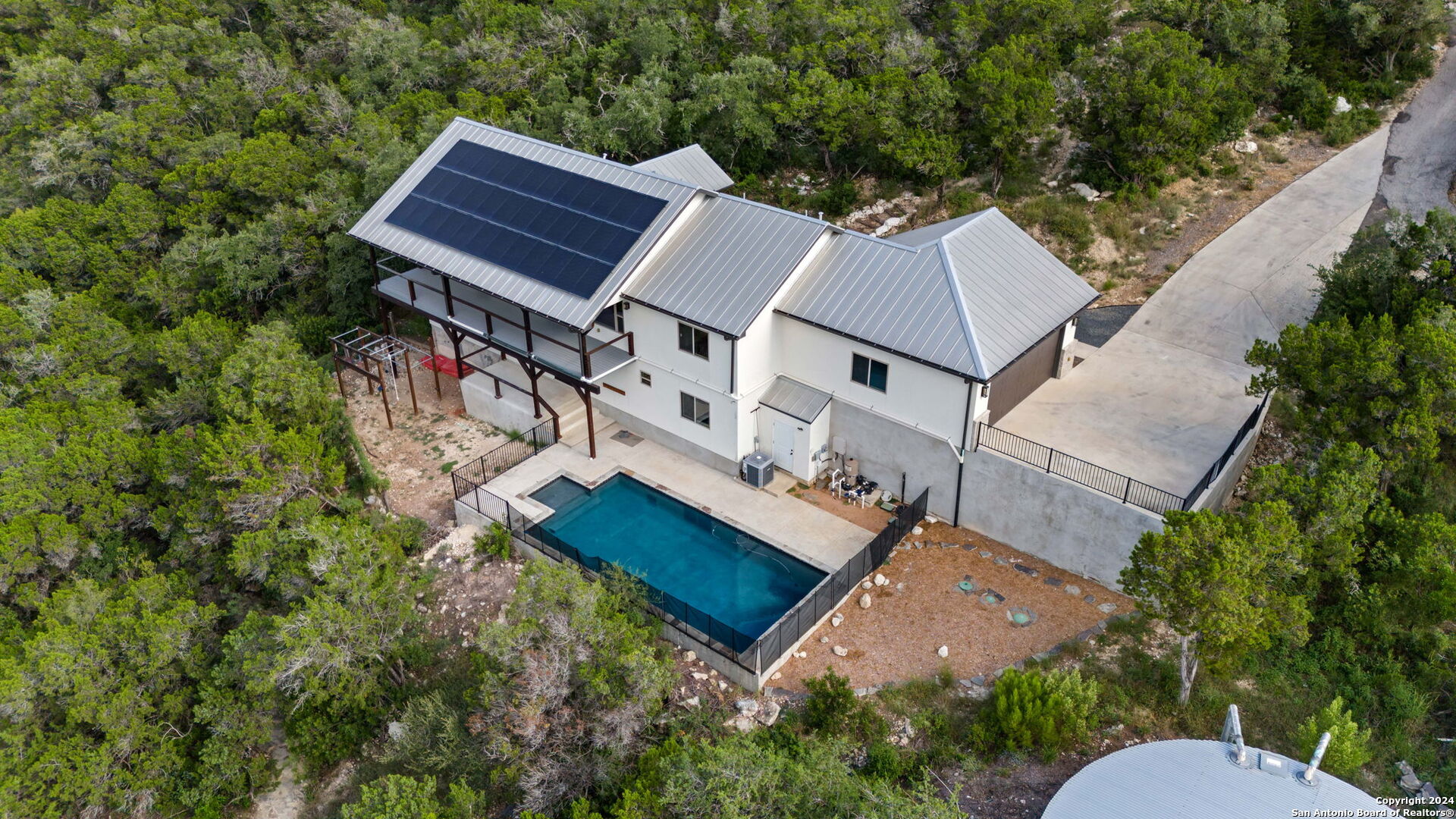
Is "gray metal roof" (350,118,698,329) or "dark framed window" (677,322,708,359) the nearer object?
"dark framed window" (677,322,708,359)

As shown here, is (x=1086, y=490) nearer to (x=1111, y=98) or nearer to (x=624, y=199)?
(x=624, y=199)

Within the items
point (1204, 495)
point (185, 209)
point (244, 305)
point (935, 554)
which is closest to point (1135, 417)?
point (1204, 495)

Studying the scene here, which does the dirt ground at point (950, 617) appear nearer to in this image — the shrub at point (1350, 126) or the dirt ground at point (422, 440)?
the dirt ground at point (422, 440)

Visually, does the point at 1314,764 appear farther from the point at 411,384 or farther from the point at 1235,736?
the point at 411,384

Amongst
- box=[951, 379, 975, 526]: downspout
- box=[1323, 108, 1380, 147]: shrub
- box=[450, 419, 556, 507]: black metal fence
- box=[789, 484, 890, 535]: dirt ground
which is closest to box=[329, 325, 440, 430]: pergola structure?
box=[450, 419, 556, 507]: black metal fence

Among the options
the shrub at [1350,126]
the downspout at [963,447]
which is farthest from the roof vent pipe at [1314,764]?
the shrub at [1350,126]

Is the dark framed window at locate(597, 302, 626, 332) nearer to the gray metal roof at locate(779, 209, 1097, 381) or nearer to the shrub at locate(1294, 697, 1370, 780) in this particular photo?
the gray metal roof at locate(779, 209, 1097, 381)
